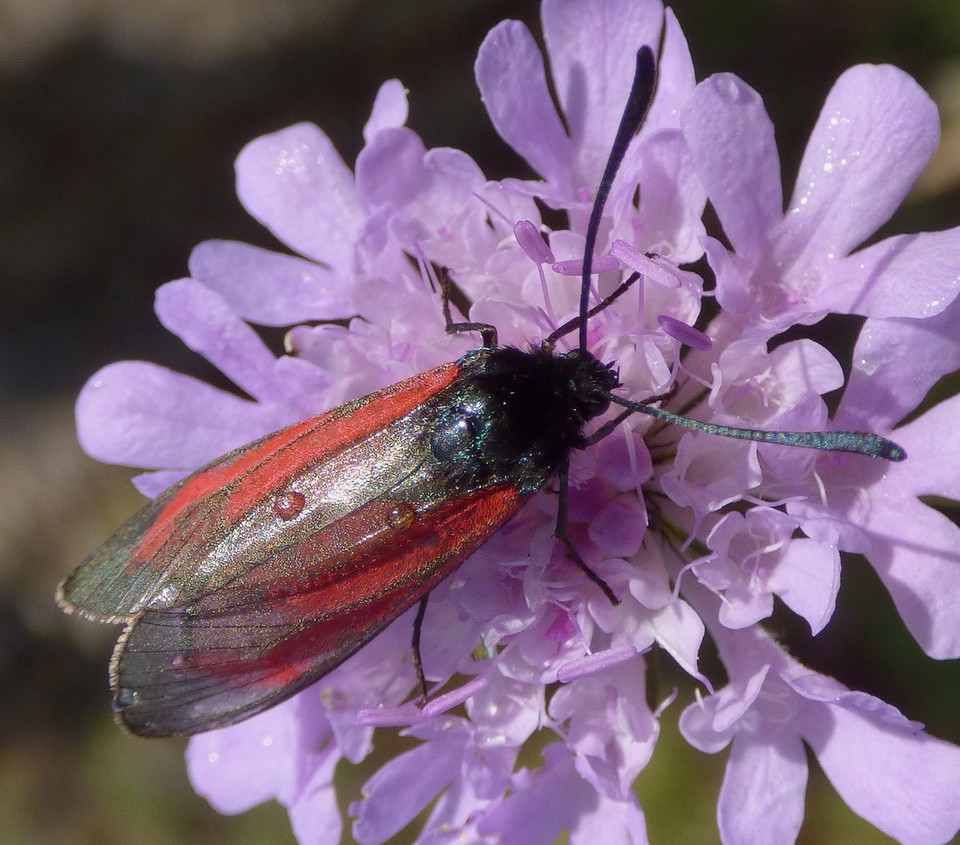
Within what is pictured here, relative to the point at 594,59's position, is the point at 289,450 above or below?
below

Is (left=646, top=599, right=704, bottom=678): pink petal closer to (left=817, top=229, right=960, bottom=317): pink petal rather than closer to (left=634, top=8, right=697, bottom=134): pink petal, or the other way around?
(left=817, top=229, right=960, bottom=317): pink petal

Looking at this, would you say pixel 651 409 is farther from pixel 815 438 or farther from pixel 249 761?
pixel 249 761

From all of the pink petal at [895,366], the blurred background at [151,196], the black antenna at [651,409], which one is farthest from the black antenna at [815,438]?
the blurred background at [151,196]

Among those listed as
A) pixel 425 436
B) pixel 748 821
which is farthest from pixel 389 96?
pixel 748 821

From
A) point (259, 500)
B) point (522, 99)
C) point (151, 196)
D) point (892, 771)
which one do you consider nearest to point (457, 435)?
point (259, 500)

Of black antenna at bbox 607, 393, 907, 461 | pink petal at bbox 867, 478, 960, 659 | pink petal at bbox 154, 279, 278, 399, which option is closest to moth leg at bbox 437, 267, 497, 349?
black antenna at bbox 607, 393, 907, 461

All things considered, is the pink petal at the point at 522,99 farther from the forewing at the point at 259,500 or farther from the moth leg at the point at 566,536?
the moth leg at the point at 566,536
